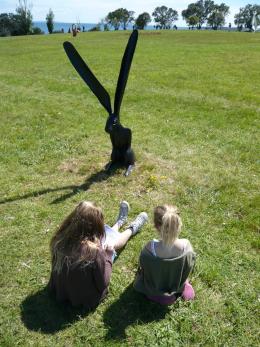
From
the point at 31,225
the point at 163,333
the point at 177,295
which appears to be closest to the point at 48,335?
the point at 163,333

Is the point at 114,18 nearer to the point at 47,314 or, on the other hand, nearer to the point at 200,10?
the point at 200,10

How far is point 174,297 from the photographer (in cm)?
404

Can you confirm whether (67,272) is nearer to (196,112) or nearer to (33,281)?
(33,281)

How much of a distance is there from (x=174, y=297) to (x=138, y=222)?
1.48 meters

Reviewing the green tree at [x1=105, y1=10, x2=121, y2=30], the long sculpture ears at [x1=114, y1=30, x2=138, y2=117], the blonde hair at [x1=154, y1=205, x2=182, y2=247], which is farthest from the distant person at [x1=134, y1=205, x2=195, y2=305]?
the green tree at [x1=105, y1=10, x2=121, y2=30]

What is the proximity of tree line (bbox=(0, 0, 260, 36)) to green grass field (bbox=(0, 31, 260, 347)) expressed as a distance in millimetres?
59239

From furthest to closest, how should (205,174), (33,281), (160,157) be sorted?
(160,157) < (205,174) < (33,281)

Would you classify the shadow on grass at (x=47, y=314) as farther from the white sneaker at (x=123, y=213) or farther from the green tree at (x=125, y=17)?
the green tree at (x=125, y=17)

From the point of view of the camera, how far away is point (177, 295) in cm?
411

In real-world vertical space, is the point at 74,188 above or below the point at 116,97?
below

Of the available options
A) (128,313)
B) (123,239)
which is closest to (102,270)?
(128,313)

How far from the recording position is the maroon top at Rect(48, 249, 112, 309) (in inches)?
150

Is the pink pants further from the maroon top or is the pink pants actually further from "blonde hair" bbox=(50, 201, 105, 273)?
"blonde hair" bbox=(50, 201, 105, 273)

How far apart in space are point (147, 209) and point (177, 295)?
6.47ft
